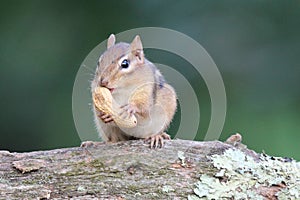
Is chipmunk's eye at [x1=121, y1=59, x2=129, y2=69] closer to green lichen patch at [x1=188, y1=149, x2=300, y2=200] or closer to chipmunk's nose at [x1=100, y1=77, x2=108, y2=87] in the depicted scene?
chipmunk's nose at [x1=100, y1=77, x2=108, y2=87]

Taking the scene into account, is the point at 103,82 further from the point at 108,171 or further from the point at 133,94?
the point at 108,171

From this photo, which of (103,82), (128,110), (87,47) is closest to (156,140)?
(128,110)

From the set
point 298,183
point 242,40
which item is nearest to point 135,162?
point 298,183

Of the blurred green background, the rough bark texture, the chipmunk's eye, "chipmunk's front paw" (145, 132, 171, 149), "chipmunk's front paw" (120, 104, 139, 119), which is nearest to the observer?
the rough bark texture

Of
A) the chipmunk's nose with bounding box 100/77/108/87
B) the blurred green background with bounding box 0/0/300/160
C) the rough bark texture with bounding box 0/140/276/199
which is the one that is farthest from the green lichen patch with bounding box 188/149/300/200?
the blurred green background with bounding box 0/0/300/160

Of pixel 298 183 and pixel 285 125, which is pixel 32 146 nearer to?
pixel 285 125

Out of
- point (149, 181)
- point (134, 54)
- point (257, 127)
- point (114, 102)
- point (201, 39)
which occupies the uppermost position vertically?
point (201, 39)
